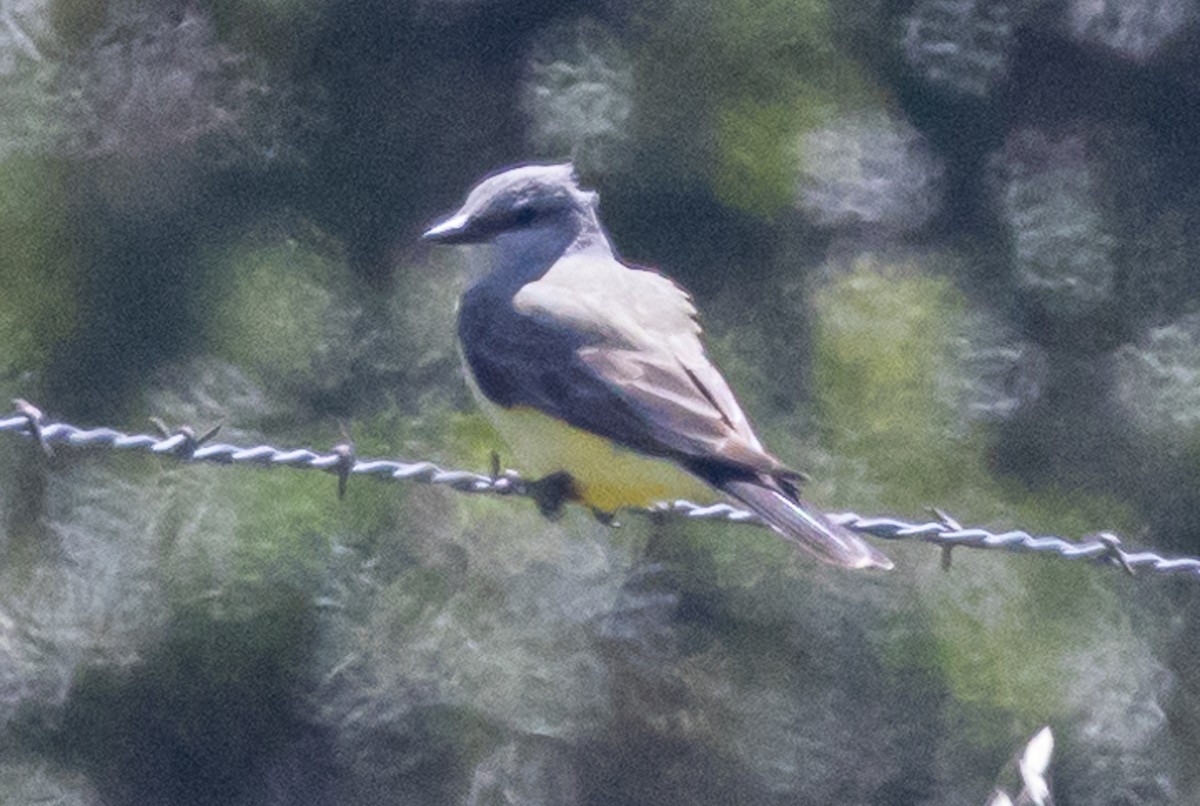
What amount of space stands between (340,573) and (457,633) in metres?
0.33

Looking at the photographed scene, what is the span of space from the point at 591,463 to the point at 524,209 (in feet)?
1.79

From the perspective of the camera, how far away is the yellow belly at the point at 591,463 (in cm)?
285

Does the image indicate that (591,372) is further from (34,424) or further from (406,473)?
(34,424)

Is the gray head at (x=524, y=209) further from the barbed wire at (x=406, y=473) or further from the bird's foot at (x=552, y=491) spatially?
the barbed wire at (x=406, y=473)

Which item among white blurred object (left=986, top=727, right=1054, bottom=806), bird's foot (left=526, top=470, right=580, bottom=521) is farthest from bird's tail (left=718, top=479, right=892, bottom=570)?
white blurred object (left=986, top=727, right=1054, bottom=806)

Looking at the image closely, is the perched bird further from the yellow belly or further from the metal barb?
the metal barb

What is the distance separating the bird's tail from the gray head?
2.55ft

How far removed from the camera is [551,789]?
541 cm

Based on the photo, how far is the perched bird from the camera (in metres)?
2.69

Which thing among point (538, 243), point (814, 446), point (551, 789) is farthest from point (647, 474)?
point (551, 789)

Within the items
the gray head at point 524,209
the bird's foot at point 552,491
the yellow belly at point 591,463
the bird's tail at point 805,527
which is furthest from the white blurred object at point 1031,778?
the gray head at point 524,209

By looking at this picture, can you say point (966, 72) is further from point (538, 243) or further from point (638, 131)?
point (538, 243)

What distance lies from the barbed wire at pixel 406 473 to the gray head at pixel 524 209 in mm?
715

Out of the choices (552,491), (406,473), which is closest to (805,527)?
(406,473)
